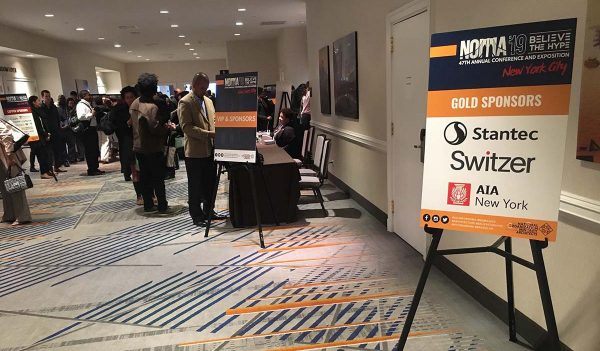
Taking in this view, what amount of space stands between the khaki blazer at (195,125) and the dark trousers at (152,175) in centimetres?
93

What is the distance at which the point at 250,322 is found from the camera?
2.75 m

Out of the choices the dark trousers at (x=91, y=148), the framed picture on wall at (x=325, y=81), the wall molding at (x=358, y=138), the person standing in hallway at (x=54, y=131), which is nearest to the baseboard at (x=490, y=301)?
the wall molding at (x=358, y=138)

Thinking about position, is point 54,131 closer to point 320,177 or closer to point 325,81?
point 325,81

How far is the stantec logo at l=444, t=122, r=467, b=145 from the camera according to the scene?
1.81 metres

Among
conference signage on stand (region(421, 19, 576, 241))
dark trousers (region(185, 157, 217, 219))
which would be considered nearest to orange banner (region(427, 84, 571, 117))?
conference signage on stand (region(421, 19, 576, 241))

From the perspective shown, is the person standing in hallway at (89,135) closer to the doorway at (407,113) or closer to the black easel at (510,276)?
the doorway at (407,113)

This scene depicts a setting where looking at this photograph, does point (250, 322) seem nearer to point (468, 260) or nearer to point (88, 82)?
point (468, 260)

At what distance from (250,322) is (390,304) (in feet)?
3.02

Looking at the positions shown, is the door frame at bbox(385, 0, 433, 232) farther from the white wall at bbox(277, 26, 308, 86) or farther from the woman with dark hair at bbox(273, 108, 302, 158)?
the white wall at bbox(277, 26, 308, 86)

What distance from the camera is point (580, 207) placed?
1.94m

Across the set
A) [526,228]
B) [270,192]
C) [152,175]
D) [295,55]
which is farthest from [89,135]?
[526,228]

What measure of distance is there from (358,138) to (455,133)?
3368 millimetres

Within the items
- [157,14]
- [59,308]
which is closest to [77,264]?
[59,308]

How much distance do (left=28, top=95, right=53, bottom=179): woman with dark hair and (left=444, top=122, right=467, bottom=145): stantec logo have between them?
767cm
